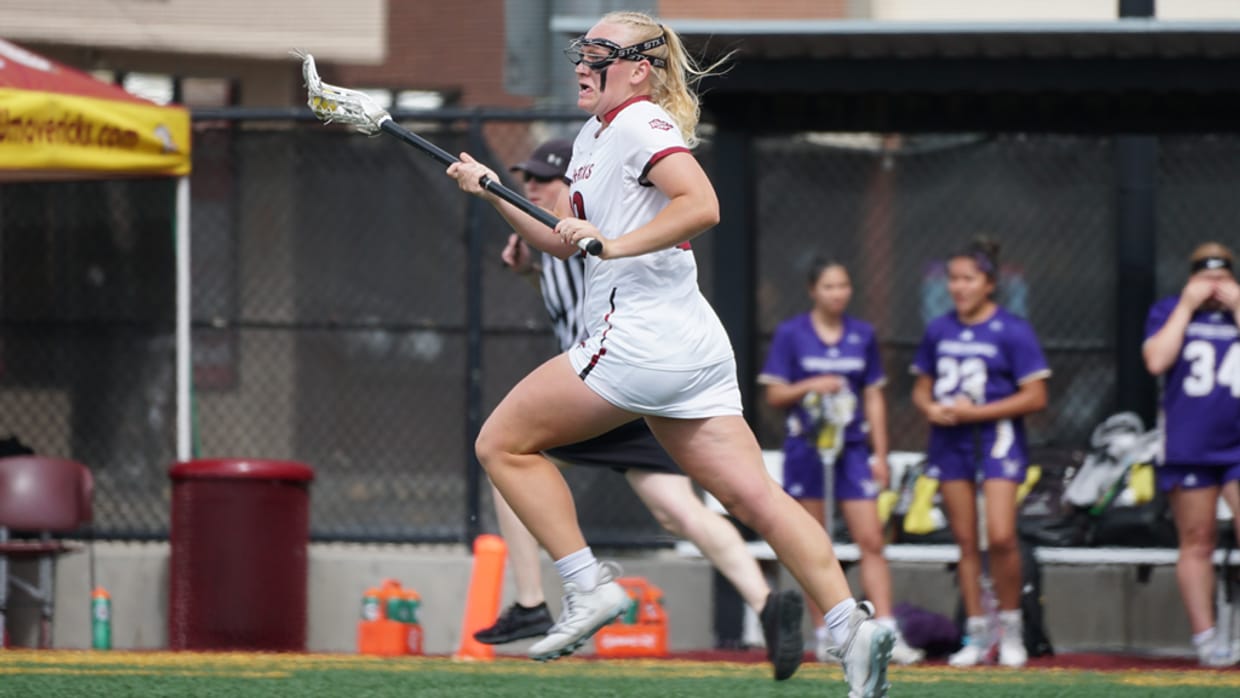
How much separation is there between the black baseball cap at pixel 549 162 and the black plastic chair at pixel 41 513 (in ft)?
10.7

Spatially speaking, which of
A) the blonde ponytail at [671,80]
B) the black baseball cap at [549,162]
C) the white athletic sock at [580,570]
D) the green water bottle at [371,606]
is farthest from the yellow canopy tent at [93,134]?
the white athletic sock at [580,570]

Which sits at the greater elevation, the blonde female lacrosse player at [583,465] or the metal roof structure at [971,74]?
the metal roof structure at [971,74]

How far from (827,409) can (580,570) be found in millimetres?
3500

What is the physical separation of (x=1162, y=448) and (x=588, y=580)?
4.03 meters

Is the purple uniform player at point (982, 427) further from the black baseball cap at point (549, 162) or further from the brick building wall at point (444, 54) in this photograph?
the brick building wall at point (444, 54)

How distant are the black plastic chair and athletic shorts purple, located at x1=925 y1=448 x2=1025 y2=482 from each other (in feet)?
13.7

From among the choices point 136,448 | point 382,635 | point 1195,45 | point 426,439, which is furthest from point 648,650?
point 1195,45

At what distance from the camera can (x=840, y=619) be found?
523 cm

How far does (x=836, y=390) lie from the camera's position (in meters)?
8.73

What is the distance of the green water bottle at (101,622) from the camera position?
9.30m

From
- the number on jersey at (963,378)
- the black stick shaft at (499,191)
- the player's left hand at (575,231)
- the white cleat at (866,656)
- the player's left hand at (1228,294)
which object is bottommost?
the white cleat at (866,656)

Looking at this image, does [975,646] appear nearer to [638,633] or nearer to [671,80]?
[638,633]

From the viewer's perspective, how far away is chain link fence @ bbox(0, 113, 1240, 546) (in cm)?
987

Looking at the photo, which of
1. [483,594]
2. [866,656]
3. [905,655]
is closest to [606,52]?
[866,656]
